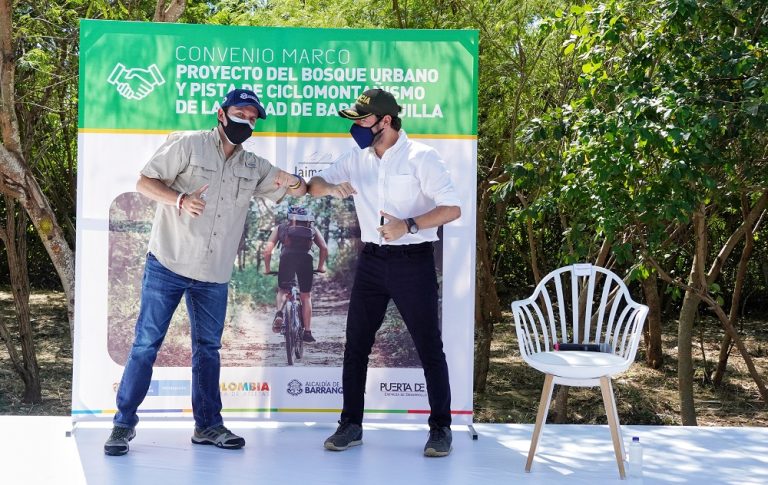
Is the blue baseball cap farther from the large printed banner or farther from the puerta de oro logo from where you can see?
Answer: the puerta de oro logo

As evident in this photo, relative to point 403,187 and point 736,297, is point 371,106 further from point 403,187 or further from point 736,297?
point 736,297

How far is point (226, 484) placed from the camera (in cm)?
412

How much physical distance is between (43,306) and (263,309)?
9.10 m

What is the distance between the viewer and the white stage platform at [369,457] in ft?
14.0

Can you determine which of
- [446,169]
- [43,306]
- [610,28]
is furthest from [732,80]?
[43,306]

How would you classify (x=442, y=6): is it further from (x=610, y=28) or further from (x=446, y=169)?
(x=446, y=169)

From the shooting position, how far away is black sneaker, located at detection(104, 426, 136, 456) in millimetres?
4543

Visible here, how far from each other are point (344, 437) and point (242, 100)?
165 cm

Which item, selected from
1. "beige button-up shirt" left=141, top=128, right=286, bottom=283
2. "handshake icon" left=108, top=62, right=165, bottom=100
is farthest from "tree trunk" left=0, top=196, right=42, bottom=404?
"beige button-up shirt" left=141, top=128, right=286, bottom=283

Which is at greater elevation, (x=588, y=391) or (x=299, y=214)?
(x=299, y=214)

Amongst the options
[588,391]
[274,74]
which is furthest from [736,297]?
[274,74]

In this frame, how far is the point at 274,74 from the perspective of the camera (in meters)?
4.90

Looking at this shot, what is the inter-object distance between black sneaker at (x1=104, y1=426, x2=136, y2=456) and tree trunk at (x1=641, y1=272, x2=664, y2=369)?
6287 millimetres

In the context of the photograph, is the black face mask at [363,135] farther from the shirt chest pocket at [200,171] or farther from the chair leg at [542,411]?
the chair leg at [542,411]
